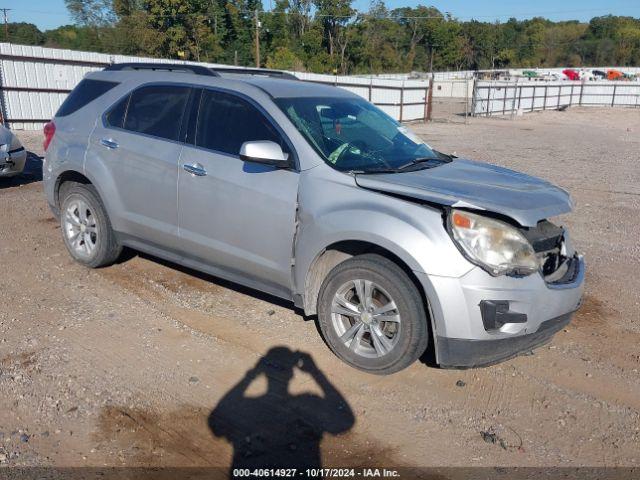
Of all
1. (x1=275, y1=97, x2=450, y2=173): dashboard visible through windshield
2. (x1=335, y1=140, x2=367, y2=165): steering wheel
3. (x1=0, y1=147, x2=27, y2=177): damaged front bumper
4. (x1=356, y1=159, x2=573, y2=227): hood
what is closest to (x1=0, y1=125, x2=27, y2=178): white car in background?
(x1=0, y1=147, x2=27, y2=177): damaged front bumper

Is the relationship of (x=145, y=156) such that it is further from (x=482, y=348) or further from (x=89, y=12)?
(x=89, y=12)

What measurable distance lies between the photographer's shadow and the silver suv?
0.45m

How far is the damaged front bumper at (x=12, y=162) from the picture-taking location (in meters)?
9.57

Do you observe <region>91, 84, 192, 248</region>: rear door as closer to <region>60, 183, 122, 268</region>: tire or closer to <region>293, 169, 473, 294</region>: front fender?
<region>60, 183, 122, 268</region>: tire

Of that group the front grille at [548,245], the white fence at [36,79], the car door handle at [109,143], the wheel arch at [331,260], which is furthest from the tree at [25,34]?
the front grille at [548,245]

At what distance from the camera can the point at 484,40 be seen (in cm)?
10925

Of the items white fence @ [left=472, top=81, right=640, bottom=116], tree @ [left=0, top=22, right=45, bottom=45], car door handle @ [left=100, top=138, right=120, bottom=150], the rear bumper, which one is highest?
tree @ [left=0, top=22, right=45, bottom=45]

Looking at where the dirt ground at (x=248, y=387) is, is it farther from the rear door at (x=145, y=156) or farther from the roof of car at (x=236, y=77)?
the roof of car at (x=236, y=77)

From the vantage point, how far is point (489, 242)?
3.60 metres

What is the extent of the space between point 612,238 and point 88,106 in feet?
20.5

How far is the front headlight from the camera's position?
11.7 feet

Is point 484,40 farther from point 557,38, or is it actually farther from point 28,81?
point 28,81

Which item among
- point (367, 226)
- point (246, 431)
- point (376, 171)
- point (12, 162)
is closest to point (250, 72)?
point (376, 171)

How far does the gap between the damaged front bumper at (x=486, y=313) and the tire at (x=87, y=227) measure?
324 cm
